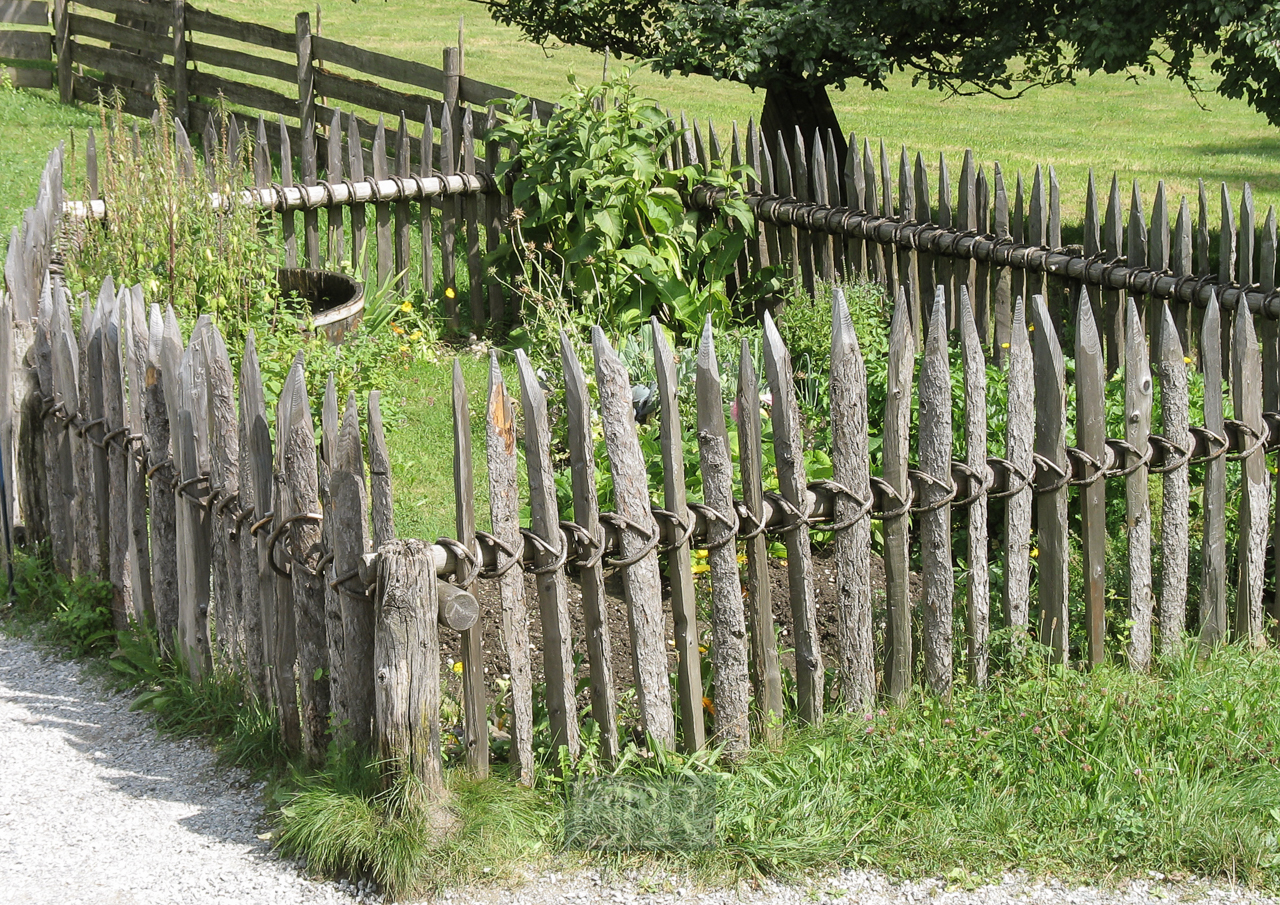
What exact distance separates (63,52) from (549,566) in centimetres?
1343

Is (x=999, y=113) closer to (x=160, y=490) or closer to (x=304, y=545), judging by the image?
(x=160, y=490)

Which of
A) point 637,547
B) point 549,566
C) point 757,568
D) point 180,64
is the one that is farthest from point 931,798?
point 180,64

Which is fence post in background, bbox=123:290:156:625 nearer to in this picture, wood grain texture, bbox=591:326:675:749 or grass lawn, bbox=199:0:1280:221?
wood grain texture, bbox=591:326:675:749

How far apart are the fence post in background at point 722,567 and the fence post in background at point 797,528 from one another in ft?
0.48

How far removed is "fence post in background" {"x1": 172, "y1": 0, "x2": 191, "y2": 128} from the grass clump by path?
1135cm

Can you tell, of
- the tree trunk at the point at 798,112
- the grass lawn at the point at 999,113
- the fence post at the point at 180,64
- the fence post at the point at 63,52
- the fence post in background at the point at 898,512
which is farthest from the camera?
the fence post at the point at 63,52

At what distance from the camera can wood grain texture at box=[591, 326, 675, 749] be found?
3.37 meters

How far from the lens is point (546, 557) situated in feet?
11.1

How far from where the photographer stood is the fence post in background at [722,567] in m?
3.45

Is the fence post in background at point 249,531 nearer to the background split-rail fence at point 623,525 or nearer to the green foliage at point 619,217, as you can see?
the background split-rail fence at point 623,525

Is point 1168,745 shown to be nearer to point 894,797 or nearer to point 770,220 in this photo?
point 894,797

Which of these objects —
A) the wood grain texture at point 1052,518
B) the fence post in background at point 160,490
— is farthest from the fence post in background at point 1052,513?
the fence post in background at point 160,490

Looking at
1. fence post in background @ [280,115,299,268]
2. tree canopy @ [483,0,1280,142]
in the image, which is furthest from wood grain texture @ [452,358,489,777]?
tree canopy @ [483,0,1280,142]

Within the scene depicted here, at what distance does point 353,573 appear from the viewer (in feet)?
10.8
